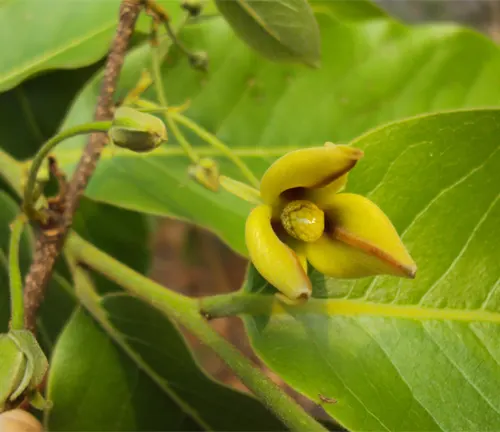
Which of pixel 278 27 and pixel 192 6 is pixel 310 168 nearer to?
pixel 278 27

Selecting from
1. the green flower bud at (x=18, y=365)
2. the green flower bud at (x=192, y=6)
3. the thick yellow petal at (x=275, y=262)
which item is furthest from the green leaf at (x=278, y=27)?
the green flower bud at (x=18, y=365)

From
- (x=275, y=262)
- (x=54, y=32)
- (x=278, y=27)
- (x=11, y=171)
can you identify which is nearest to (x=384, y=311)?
(x=275, y=262)

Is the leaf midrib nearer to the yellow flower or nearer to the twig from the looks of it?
the yellow flower

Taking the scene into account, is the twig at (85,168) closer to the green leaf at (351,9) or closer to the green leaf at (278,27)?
the green leaf at (278,27)

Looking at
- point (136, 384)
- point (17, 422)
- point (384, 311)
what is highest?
point (384, 311)

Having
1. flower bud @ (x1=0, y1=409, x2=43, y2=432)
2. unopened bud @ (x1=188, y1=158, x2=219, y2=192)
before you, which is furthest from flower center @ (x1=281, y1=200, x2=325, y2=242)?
flower bud @ (x1=0, y1=409, x2=43, y2=432)

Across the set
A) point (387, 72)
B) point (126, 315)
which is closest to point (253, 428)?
point (126, 315)

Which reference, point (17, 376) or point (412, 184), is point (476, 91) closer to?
point (412, 184)
